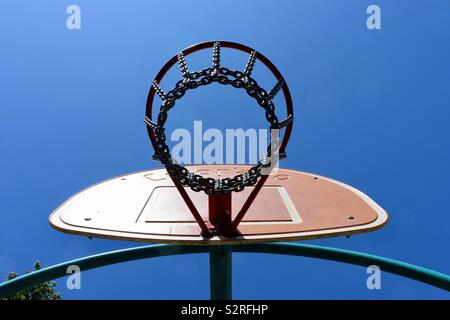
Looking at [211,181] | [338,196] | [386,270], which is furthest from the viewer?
[386,270]

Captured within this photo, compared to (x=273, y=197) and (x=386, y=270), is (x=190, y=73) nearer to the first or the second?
(x=273, y=197)

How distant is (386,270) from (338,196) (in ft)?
4.33

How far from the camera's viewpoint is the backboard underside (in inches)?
120

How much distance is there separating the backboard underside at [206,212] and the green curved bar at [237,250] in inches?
39.4

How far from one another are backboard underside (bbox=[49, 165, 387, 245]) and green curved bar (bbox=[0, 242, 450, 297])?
100cm

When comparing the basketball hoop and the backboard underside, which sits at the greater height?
the basketball hoop

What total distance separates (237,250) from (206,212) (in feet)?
6.41

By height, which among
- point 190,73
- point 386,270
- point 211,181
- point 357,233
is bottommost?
point 386,270

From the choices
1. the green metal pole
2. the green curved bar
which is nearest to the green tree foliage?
the green curved bar

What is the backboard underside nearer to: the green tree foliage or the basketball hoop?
the basketball hoop

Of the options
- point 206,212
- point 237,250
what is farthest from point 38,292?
point 206,212

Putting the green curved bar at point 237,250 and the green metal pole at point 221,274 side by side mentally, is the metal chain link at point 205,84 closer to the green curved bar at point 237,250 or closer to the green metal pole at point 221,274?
the green metal pole at point 221,274
